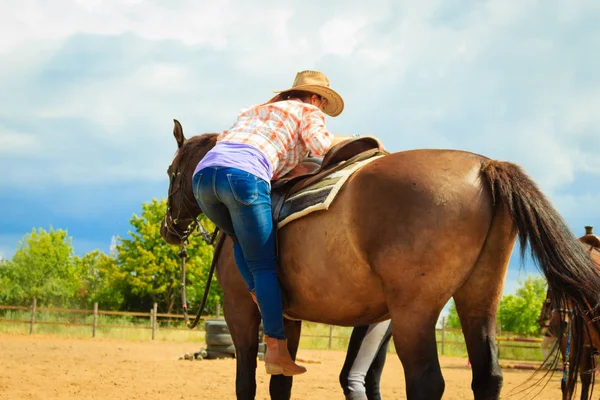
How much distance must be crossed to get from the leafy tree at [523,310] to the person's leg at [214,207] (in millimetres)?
40605

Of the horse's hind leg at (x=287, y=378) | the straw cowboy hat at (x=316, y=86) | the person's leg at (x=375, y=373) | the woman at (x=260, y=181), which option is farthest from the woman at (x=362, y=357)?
the straw cowboy hat at (x=316, y=86)

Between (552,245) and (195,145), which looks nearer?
(552,245)

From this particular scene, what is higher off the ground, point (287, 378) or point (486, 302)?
point (486, 302)

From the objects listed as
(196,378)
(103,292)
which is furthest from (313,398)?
(103,292)

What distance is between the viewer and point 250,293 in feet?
12.6

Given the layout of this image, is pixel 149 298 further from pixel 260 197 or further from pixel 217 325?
pixel 260 197

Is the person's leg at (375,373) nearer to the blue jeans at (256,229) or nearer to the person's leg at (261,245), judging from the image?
the person's leg at (261,245)

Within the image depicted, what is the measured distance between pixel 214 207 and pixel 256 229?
390 mm

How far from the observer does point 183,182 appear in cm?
507

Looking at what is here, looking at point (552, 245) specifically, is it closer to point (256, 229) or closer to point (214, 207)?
point (256, 229)

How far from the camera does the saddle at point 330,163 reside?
3.53 meters

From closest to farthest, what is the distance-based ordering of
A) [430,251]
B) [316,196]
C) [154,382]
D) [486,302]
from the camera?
1. [430,251]
2. [486,302]
3. [316,196]
4. [154,382]

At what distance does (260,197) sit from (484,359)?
1.49 meters

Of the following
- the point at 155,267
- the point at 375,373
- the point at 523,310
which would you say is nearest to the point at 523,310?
the point at 523,310
